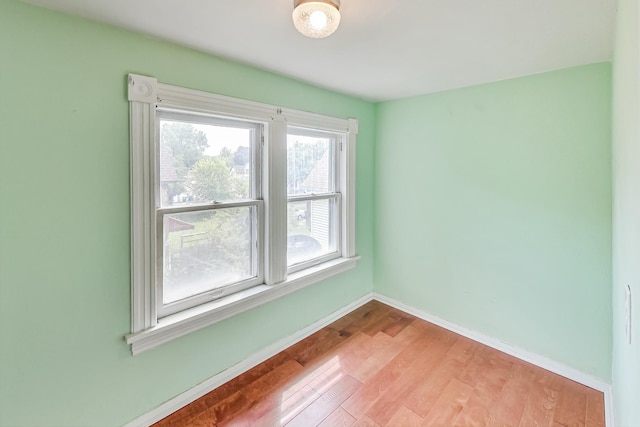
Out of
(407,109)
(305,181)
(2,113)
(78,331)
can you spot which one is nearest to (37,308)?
(78,331)

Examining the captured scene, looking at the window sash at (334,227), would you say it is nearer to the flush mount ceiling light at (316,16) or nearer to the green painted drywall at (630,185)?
the flush mount ceiling light at (316,16)

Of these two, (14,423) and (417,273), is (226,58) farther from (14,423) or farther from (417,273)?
(417,273)

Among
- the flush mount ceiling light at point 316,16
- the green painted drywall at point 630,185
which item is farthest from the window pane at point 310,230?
the green painted drywall at point 630,185

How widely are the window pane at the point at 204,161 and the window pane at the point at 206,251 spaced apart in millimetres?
124

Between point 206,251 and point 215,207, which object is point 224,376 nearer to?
point 206,251

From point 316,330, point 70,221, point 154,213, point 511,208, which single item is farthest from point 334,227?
point 70,221

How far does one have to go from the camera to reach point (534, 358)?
2160 mm

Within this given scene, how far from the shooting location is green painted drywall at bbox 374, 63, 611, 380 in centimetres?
188

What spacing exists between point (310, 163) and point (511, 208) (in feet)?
5.57

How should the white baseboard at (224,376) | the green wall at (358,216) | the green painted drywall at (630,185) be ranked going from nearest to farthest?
the green painted drywall at (630,185) → the green wall at (358,216) → the white baseboard at (224,376)

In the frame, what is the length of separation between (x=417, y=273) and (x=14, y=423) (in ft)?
9.42

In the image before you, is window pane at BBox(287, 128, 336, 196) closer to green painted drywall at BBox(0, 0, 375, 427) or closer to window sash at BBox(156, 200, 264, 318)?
window sash at BBox(156, 200, 264, 318)

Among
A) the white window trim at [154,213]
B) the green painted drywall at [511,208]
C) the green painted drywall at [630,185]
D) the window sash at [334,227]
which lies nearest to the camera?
the green painted drywall at [630,185]

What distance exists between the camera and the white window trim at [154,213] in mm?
1514
